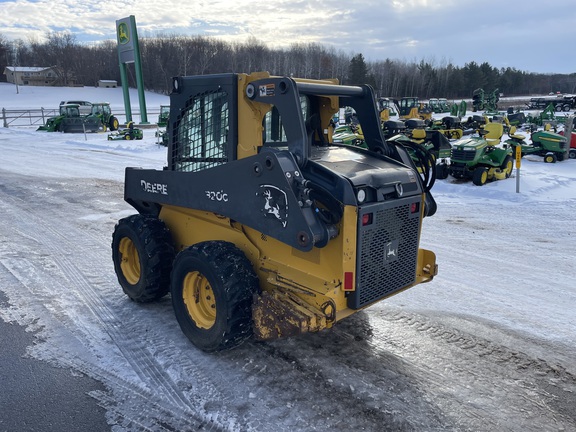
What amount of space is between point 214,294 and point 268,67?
82.3 m

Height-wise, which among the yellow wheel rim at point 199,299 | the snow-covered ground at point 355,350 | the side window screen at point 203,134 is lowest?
the snow-covered ground at point 355,350

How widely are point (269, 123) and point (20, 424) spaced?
3002 mm

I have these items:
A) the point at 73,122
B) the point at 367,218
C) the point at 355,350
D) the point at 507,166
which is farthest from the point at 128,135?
the point at 367,218

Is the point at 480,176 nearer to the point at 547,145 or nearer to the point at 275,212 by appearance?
the point at 547,145

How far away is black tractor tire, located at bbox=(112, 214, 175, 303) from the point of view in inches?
191

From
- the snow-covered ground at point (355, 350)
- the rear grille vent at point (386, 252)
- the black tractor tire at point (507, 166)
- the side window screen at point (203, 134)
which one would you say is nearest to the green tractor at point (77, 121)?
the snow-covered ground at point (355, 350)

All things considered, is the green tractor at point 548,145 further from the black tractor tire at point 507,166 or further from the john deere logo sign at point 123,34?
the john deere logo sign at point 123,34

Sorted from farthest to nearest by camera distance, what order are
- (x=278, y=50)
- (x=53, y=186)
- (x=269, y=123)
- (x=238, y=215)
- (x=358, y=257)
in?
(x=278, y=50) < (x=53, y=186) < (x=269, y=123) < (x=238, y=215) < (x=358, y=257)

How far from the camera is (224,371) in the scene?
3836 millimetres

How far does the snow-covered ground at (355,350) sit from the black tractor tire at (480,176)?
426 cm

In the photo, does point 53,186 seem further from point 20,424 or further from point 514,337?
point 514,337

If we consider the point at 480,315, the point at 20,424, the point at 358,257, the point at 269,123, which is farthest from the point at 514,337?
the point at 20,424

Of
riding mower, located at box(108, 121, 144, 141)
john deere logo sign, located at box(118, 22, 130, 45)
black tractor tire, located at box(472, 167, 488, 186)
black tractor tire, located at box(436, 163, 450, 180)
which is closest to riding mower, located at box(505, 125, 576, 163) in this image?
black tractor tire, located at box(436, 163, 450, 180)

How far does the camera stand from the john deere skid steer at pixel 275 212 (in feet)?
11.6
